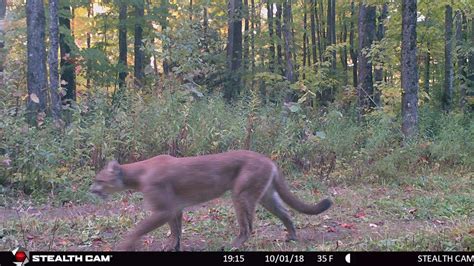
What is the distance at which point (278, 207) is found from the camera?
22.6ft

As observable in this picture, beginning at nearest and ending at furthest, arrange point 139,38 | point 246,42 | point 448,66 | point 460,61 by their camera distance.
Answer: point 448,66 < point 139,38 < point 460,61 < point 246,42

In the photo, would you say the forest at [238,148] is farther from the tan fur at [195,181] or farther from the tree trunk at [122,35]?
the tree trunk at [122,35]

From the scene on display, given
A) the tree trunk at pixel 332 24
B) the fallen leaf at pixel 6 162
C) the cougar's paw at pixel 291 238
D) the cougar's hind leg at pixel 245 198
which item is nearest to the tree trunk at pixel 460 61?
the tree trunk at pixel 332 24

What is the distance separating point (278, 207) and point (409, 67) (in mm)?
7699

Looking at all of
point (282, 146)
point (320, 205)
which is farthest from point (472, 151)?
point (320, 205)

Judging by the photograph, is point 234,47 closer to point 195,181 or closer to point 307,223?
point 307,223

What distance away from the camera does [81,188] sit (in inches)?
393

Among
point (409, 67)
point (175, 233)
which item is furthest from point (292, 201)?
point (409, 67)

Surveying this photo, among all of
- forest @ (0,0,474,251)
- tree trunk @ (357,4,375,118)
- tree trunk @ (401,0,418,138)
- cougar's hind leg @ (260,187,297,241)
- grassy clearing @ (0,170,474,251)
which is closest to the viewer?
grassy clearing @ (0,170,474,251)
